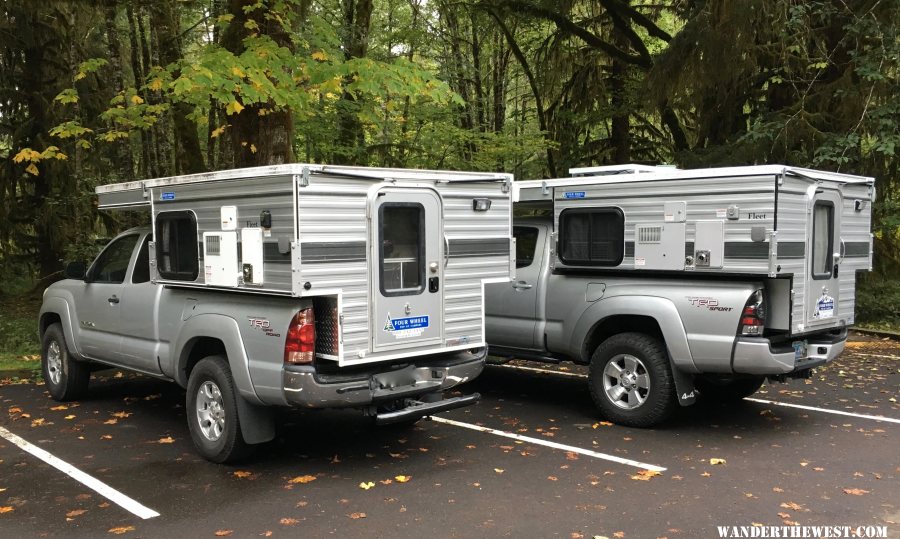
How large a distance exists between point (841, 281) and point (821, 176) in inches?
48.3

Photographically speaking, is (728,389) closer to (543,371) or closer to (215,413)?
(543,371)

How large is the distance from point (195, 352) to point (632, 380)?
4.18 meters

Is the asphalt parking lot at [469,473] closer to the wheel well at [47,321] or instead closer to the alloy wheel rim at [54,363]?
the alloy wheel rim at [54,363]

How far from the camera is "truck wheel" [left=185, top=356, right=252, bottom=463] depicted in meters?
6.02

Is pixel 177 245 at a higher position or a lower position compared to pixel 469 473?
higher

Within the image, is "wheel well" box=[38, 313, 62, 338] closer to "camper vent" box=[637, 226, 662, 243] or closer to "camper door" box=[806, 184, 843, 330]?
"camper vent" box=[637, 226, 662, 243]

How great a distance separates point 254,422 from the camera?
5992 millimetres

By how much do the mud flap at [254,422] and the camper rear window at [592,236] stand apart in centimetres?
381

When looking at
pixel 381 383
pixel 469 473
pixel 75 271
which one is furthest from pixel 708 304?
pixel 75 271

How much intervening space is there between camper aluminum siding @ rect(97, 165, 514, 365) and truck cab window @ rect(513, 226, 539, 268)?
1912 millimetres

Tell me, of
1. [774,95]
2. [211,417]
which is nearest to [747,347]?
[211,417]

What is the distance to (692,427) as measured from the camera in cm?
750

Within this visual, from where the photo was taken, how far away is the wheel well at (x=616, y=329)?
7.52m

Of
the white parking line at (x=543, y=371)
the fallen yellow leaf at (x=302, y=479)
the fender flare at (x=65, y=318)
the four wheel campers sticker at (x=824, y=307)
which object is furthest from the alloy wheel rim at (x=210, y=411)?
the four wheel campers sticker at (x=824, y=307)
